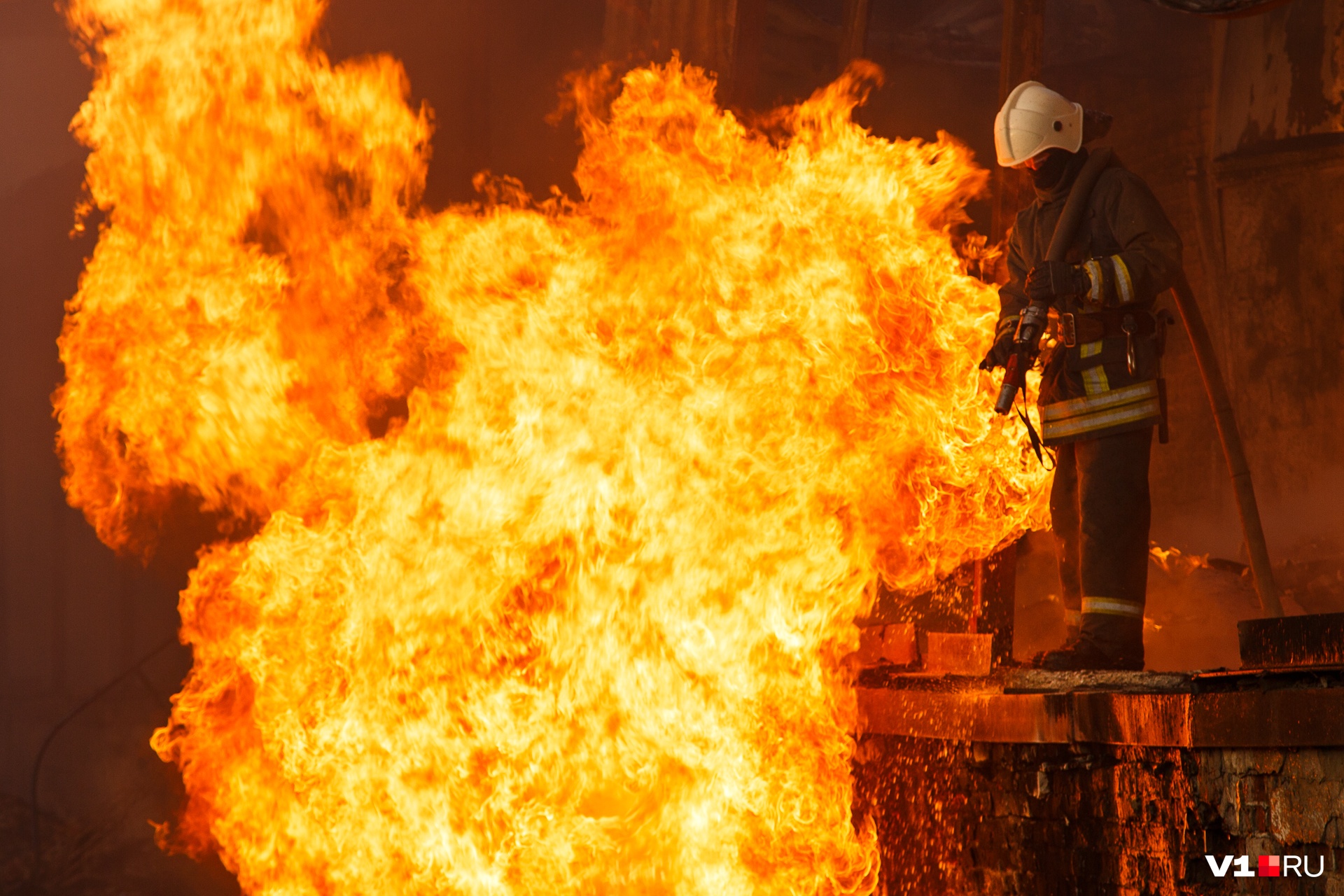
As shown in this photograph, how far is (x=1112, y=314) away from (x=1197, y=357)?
1.21m

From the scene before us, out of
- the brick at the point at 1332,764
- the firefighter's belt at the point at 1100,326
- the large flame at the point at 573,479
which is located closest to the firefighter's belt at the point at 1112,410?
the firefighter's belt at the point at 1100,326

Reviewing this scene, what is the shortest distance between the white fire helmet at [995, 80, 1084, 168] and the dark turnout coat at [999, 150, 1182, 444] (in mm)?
121

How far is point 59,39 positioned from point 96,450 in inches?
165

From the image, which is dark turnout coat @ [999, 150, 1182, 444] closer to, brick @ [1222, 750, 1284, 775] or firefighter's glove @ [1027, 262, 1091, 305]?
firefighter's glove @ [1027, 262, 1091, 305]

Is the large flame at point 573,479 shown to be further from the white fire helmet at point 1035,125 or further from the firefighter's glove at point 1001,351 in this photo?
the white fire helmet at point 1035,125

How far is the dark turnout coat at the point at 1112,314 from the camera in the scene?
4324 millimetres

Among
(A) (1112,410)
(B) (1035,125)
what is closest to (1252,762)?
(A) (1112,410)

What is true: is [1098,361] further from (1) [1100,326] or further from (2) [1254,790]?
(2) [1254,790]

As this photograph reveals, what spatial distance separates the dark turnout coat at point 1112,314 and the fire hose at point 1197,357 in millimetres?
68

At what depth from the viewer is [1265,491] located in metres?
8.18

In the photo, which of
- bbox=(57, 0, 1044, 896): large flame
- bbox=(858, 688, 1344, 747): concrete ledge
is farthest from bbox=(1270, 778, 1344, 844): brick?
bbox=(57, 0, 1044, 896): large flame

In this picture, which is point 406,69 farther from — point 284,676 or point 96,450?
point 284,676

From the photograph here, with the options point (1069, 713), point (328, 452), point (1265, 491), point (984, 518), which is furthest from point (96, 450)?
point (1265, 491)

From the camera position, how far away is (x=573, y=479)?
5.94 metres
